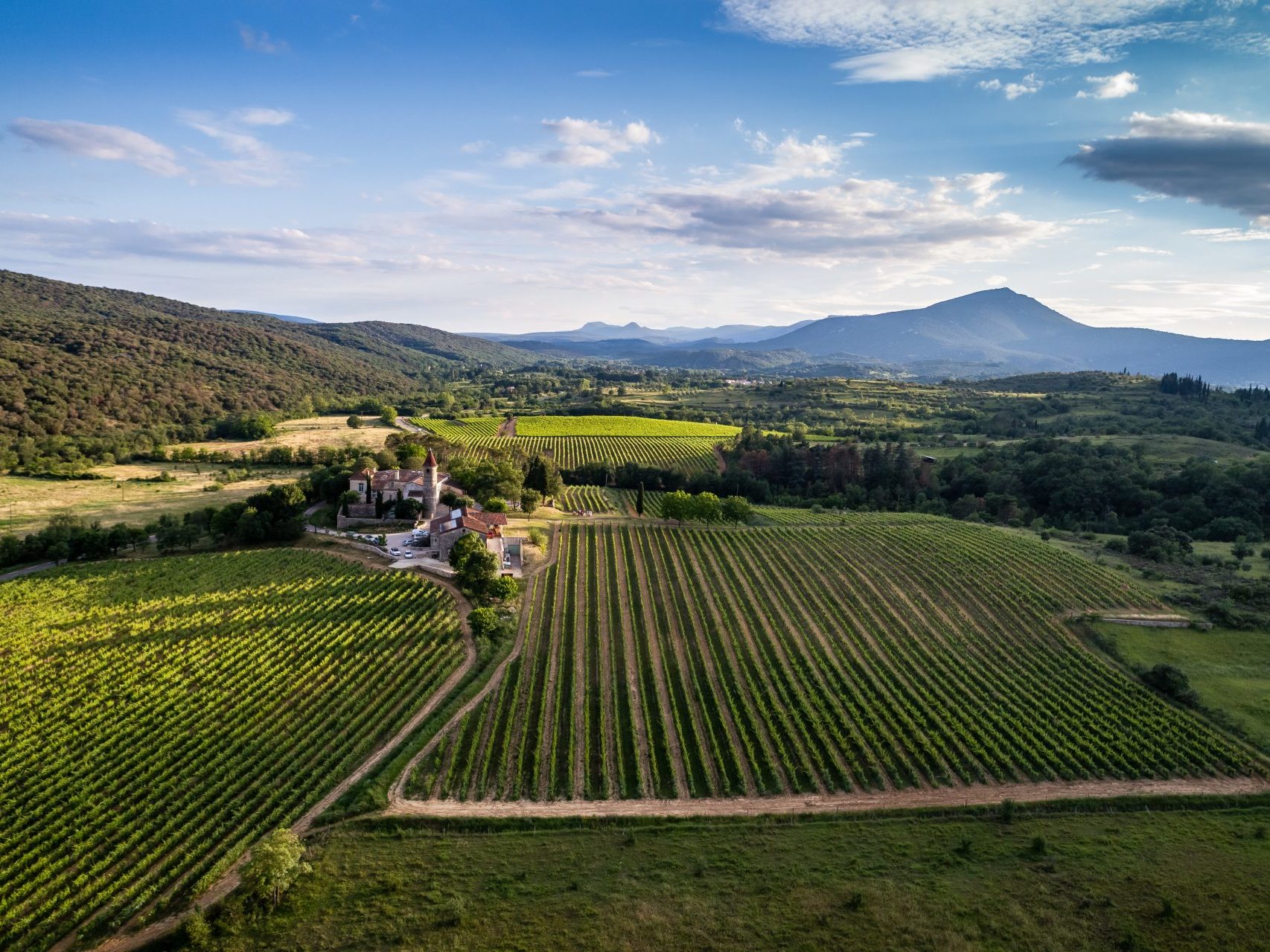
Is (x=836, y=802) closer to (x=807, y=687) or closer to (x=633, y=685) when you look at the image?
(x=807, y=687)

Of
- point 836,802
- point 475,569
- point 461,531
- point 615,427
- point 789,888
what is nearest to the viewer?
point 789,888

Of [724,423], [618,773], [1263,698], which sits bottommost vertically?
[618,773]

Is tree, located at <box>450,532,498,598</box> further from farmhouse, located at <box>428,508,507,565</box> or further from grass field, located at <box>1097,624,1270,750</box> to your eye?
grass field, located at <box>1097,624,1270,750</box>

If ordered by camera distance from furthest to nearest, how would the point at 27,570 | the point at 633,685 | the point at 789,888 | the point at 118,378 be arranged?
the point at 118,378
the point at 27,570
the point at 633,685
the point at 789,888

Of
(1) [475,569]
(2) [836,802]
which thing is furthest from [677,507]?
(2) [836,802]

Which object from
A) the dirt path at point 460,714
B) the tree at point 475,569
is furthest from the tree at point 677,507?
the dirt path at point 460,714

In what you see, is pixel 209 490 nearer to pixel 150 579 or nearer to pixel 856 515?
pixel 150 579

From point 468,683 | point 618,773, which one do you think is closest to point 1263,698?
point 618,773

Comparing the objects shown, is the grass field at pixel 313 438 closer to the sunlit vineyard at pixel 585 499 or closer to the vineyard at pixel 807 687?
the sunlit vineyard at pixel 585 499
